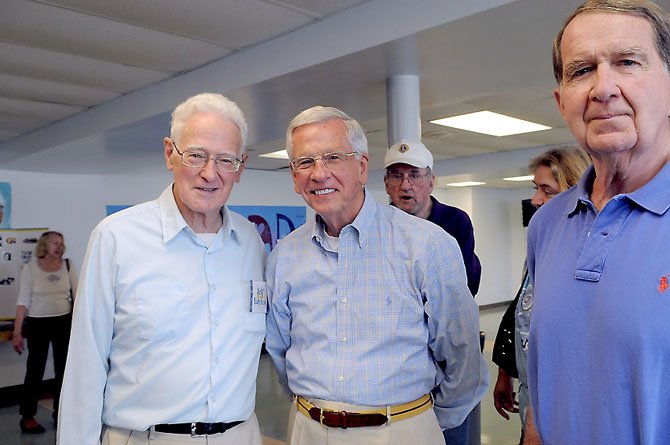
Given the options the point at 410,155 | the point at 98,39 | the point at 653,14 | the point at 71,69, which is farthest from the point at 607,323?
the point at 71,69

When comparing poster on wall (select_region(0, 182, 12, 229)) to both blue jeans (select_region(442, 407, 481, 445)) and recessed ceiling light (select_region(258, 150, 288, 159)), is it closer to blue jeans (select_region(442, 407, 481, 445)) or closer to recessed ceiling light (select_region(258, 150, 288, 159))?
recessed ceiling light (select_region(258, 150, 288, 159))

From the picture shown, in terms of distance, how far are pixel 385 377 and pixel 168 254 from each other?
79 centimetres

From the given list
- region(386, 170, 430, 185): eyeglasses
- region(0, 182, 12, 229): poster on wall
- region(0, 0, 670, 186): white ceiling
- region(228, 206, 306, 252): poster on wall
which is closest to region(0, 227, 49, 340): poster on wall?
region(0, 182, 12, 229): poster on wall

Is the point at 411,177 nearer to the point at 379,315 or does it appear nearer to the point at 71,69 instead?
the point at 379,315

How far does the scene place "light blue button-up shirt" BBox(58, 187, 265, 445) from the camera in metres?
1.63

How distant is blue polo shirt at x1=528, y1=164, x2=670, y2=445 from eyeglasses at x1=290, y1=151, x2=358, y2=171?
0.78m

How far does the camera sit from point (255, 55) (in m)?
3.01

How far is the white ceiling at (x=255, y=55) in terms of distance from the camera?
2375 mm

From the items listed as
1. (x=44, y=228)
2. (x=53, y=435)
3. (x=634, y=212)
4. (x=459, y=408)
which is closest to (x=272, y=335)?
(x=459, y=408)

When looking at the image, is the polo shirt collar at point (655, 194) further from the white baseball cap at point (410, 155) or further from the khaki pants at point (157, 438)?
the white baseball cap at point (410, 155)

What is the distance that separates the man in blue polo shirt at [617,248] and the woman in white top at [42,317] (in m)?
5.23

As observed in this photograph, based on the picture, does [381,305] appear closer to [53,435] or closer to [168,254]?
[168,254]

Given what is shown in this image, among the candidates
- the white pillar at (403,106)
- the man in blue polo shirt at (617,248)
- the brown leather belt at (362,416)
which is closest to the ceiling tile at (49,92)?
the white pillar at (403,106)

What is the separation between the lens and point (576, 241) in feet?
3.55
